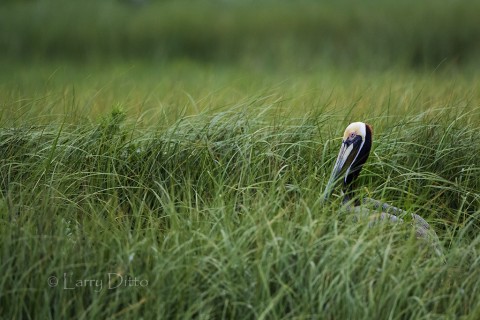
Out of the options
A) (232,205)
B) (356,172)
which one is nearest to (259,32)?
(356,172)

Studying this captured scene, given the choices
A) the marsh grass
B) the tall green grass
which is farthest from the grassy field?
the tall green grass

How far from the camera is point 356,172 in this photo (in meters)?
3.53

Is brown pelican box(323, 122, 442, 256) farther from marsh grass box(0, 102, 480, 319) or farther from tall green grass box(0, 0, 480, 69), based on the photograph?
tall green grass box(0, 0, 480, 69)

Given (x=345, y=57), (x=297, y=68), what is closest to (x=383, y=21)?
(x=345, y=57)

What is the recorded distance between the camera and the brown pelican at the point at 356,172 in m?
3.29

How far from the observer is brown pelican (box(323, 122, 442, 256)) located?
3.29 m

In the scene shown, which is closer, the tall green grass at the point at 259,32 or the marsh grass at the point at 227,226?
the marsh grass at the point at 227,226

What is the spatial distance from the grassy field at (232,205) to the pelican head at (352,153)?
0.10 metres

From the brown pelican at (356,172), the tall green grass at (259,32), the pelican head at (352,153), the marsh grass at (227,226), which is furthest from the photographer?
the tall green grass at (259,32)

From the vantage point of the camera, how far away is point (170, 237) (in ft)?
10.2

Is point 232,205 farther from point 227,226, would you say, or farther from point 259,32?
point 259,32

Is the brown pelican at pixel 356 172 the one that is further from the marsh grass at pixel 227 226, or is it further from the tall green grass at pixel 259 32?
the tall green grass at pixel 259 32

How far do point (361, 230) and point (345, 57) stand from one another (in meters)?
4.68

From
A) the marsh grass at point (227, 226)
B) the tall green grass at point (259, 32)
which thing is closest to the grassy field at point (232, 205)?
the marsh grass at point (227, 226)
